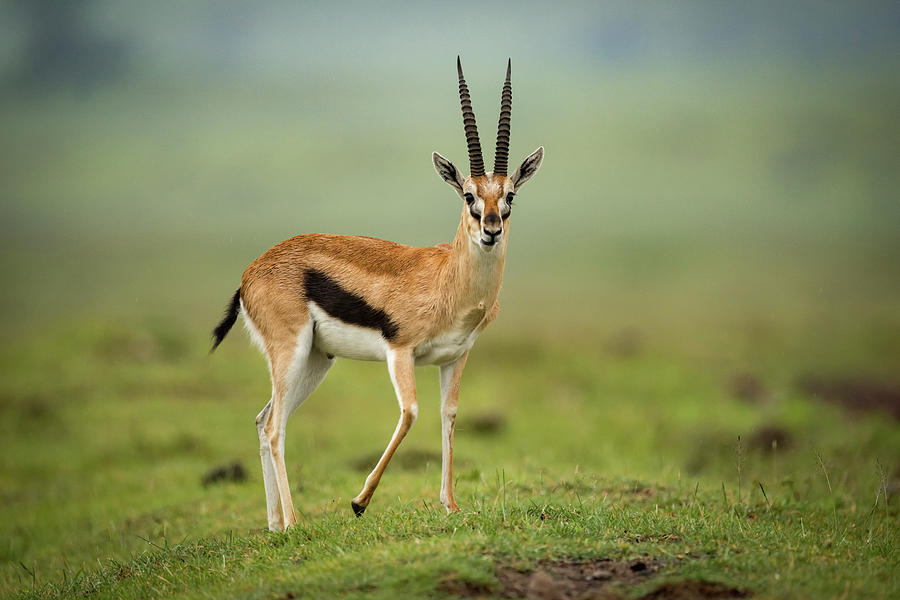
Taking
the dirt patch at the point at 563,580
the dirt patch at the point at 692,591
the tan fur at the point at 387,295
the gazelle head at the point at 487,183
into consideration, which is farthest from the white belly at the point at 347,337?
the dirt patch at the point at 692,591

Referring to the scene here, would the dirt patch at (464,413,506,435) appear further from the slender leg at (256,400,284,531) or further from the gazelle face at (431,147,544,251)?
the gazelle face at (431,147,544,251)

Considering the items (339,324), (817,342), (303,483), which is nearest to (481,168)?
(339,324)

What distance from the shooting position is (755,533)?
762 cm

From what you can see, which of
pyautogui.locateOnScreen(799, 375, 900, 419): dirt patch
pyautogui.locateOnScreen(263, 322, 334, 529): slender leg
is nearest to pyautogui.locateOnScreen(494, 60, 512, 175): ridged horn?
pyautogui.locateOnScreen(263, 322, 334, 529): slender leg

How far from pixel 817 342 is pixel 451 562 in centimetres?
2861

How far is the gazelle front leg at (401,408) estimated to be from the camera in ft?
27.0

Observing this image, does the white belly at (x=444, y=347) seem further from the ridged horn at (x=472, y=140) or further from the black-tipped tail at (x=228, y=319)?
the black-tipped tail at (x=228, y=319)

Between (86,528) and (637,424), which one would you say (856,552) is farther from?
(637,424)

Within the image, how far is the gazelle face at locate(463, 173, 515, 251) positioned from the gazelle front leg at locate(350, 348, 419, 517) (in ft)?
4.20

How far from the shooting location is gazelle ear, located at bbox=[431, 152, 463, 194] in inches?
347

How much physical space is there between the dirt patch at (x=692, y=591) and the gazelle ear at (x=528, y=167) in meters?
4.14

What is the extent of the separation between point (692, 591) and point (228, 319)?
17.8ft

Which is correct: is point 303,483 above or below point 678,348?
above

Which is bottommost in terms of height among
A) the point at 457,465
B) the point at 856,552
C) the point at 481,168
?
the point at 457,465
